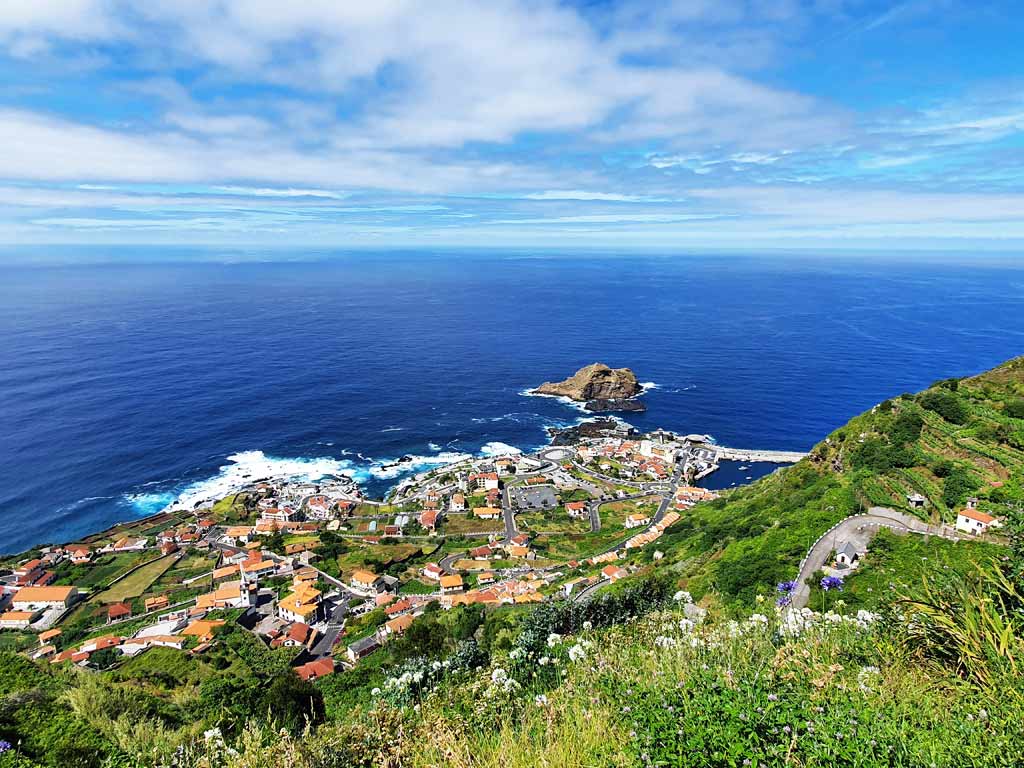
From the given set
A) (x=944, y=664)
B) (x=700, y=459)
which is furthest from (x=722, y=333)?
(x=944, y=664)

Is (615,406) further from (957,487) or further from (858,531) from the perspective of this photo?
(858,531)

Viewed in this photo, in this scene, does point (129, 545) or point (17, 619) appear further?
point (129, 545)

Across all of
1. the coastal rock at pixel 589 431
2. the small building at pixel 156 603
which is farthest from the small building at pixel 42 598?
the coastal rock at pixel 589 431

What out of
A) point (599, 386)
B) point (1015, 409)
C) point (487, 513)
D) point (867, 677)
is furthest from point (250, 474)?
point (1015, 409)

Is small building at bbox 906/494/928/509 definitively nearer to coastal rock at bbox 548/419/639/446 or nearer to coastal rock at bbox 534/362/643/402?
coastal rock at bbox 548/419/639/446

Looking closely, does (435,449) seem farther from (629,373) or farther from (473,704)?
(473,704)

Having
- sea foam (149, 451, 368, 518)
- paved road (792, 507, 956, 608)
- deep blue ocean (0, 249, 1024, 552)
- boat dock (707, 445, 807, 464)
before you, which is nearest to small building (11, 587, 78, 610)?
deep blue ocean (0, 249, 1024, 552)
